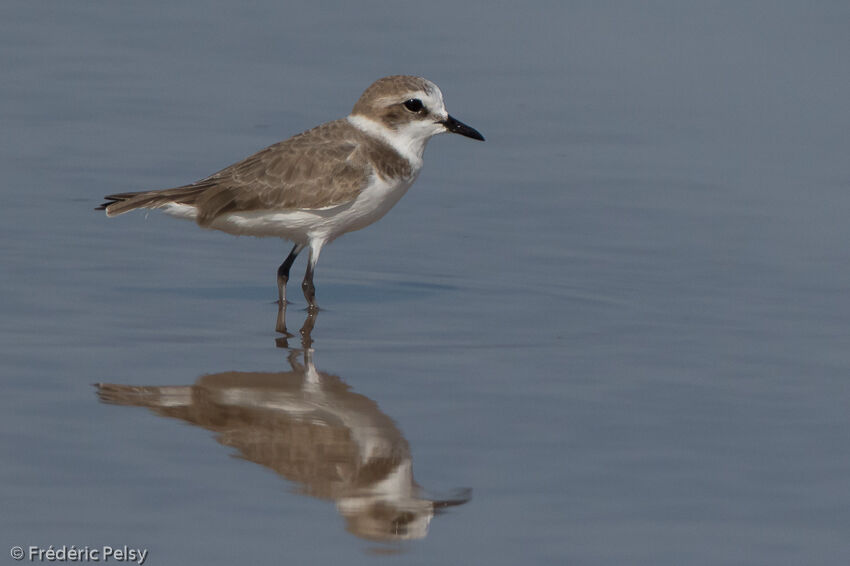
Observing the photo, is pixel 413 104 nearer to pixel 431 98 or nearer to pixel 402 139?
pixel 431 98

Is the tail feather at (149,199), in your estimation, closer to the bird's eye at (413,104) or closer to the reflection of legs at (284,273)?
the reflection of legs at (284,273)

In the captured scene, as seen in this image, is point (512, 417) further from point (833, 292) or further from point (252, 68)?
point (252, 68)

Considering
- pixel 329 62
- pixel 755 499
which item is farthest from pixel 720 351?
pixel 329 62

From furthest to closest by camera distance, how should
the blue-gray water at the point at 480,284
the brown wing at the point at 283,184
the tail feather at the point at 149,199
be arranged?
the tail feather at the point at 149,199, the brown wing at the point at 283,184, the blue-gray water at the point at 480,284

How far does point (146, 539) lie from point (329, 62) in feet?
29.1

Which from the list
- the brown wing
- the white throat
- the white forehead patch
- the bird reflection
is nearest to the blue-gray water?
the bird reflection

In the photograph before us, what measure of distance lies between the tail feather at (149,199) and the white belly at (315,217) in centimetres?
7

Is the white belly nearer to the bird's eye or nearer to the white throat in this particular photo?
the white throat

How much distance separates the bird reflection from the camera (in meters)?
6.44

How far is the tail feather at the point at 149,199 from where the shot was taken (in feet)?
32.2

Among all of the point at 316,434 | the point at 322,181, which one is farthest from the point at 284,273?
the point at 316,434

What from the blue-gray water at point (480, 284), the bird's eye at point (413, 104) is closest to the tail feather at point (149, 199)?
the blue-gray water at point (480, 284)

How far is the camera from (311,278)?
9875 millimetres

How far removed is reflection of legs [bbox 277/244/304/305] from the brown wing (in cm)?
46
